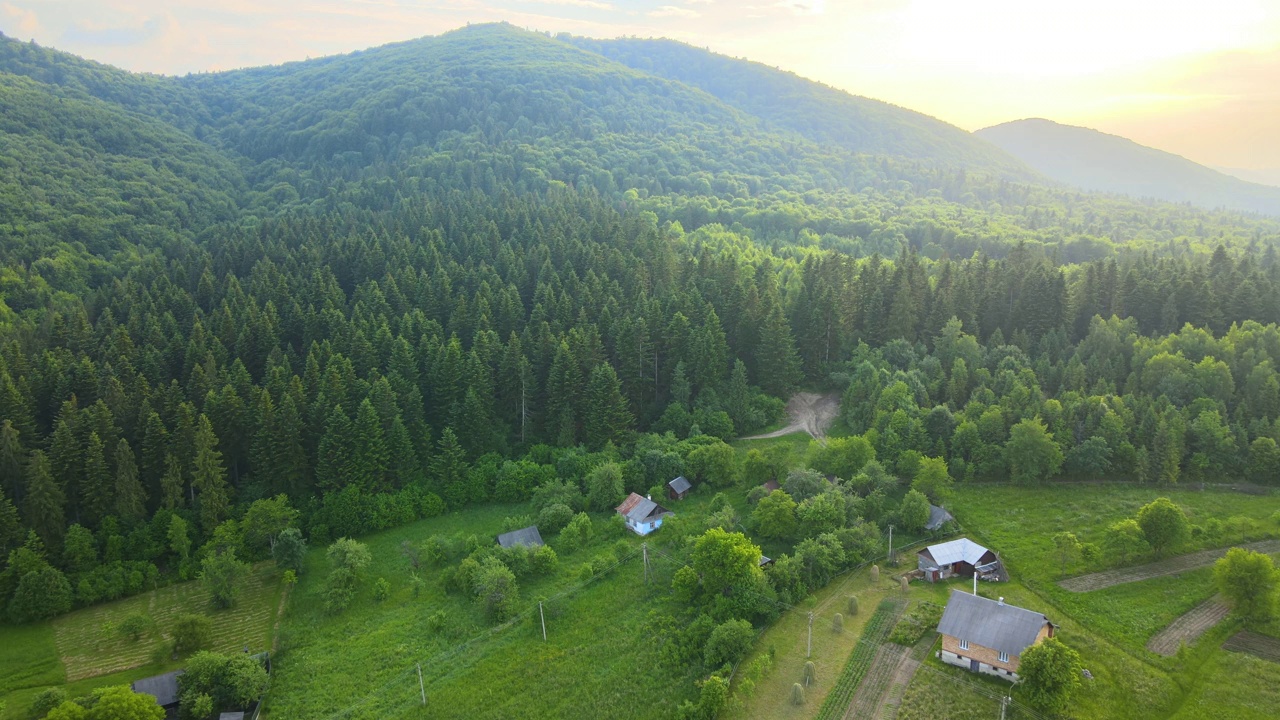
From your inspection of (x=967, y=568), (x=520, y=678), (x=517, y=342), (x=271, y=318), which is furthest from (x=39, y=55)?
(x=967, y=568)

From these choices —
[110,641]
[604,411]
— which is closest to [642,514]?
[604,411]

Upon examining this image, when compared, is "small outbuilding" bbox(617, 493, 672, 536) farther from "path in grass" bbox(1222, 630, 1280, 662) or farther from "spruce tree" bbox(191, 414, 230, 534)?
"path in grass" bbox(1222, 630, 1280, 662)

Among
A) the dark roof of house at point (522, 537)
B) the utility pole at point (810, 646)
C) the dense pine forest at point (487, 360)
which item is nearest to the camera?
the utility pole at point (810, 646)

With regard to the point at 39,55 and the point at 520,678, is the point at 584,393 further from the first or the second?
the point at 39,55

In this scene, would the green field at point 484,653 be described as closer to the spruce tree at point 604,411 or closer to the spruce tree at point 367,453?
the spruce tree at point 367,453

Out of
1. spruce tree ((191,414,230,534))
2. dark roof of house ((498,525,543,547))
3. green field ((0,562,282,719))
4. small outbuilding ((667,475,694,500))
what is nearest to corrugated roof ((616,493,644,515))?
small outbuilding ((667,475,694,500))

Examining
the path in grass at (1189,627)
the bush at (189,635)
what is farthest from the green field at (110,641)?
the path in grass at (1189,627)
